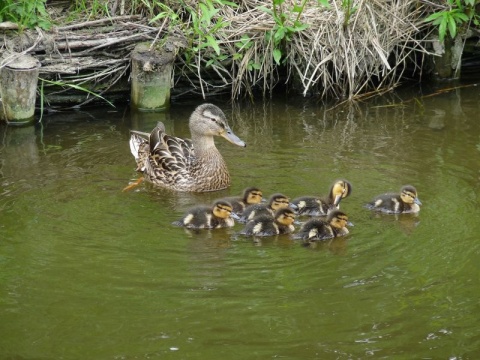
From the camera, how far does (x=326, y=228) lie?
5.93m

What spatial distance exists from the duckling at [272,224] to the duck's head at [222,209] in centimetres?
18

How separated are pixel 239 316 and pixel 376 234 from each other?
1488mm

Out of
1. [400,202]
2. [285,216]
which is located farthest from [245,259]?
[400,202]

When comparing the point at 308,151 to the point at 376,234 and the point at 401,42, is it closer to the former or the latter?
the point at 376,234

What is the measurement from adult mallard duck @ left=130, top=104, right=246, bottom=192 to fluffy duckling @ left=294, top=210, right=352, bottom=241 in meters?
1.43

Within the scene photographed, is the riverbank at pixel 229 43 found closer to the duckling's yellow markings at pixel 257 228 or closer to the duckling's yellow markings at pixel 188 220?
the duckling's yellow markings at pixel 188 220

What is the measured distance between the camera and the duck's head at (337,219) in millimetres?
5949

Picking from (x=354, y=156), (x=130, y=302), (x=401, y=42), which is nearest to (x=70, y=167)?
(x=354, y=156)

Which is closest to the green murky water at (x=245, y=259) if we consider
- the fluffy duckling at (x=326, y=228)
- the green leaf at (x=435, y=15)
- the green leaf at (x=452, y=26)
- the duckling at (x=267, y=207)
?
the fluffy duckling at (x=326, y=228)

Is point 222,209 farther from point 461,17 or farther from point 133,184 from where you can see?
point 461,17

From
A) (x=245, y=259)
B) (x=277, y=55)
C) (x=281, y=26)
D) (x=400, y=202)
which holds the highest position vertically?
(x=281, y=26)

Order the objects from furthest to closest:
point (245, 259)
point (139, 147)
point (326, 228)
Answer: point (139, 147) → point (326, 228) → point (245, 259)

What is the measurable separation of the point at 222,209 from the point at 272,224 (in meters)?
0.36

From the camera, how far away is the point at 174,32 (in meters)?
9.18
